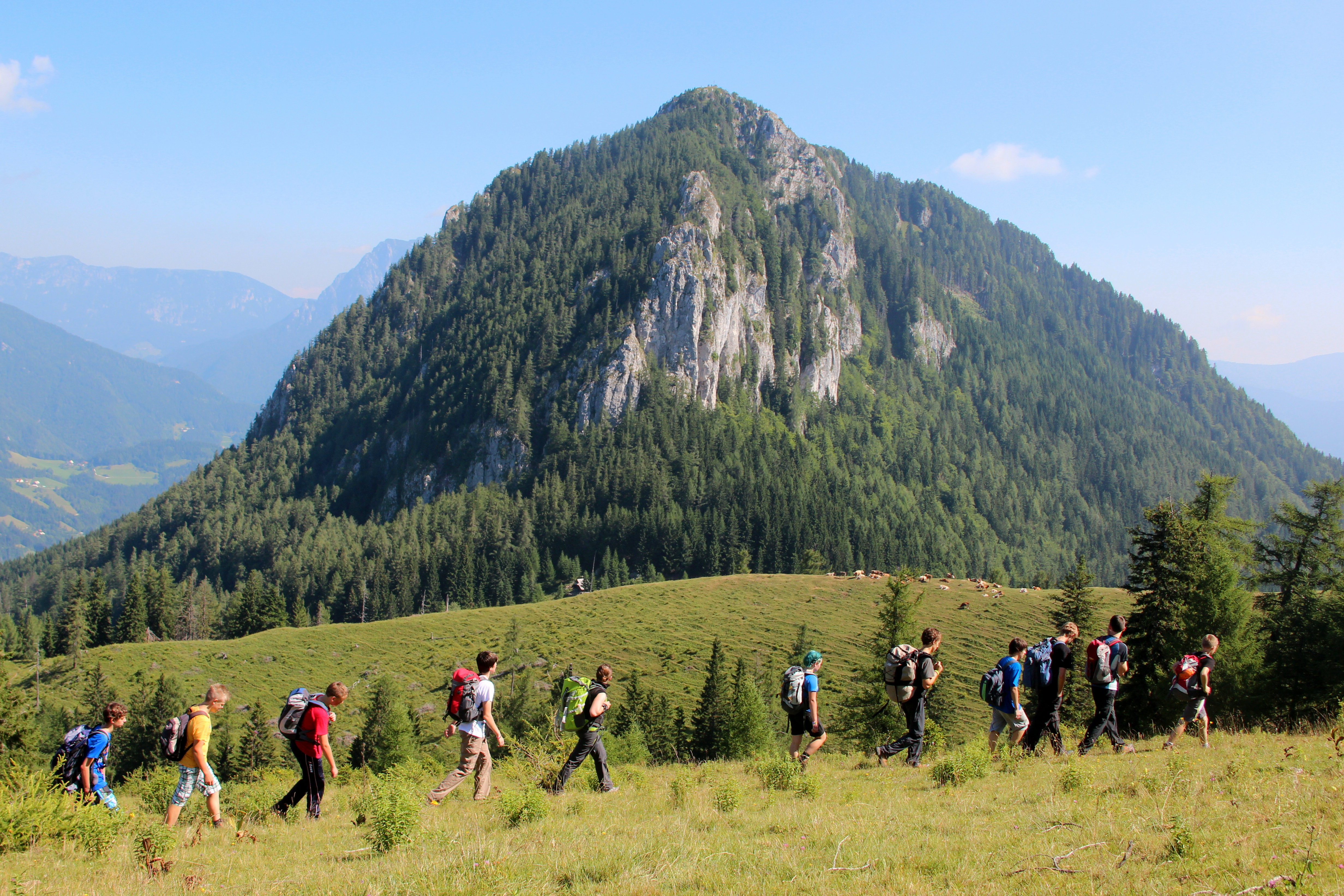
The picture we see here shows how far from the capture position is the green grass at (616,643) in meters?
58.1

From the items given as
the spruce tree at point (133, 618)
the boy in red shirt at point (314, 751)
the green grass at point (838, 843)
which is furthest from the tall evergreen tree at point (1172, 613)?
the spruce tree at point (133, 618)

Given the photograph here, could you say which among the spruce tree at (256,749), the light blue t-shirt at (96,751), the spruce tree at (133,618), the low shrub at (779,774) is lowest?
the spruce tree at (256,749)

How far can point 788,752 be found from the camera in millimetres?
15078

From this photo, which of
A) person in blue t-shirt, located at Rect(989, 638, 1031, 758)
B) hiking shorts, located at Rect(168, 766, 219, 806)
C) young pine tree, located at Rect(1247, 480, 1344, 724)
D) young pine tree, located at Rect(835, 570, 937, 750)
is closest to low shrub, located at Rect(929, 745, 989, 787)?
person in blue t-shirt, located at Rect(989, 638, 1031, 758)

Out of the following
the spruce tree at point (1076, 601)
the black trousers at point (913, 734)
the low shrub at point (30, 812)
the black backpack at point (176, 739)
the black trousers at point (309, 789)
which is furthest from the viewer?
the spruce tree at point (1076, 601)

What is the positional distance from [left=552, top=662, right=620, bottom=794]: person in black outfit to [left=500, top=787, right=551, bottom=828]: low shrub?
1447mm

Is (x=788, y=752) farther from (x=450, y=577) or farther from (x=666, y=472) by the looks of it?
(x=666, y=472)

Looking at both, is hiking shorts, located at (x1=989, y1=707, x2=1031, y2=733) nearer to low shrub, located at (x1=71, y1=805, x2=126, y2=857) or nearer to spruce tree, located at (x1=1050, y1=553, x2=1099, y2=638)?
low shrub, located at (x1=71, y1=805, x2=126, y2=857)

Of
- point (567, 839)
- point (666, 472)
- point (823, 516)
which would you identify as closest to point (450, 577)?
point (666, 472)

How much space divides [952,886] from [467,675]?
750 cm

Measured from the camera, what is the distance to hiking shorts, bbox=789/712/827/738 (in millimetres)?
12680

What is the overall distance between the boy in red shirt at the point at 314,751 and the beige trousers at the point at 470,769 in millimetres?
1678

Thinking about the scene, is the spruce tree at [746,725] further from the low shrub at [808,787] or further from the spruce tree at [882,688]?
the low shrub at [808,787]

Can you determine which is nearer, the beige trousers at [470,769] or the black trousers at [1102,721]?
the beige trousers at [470,769]
